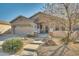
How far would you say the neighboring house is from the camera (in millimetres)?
1460

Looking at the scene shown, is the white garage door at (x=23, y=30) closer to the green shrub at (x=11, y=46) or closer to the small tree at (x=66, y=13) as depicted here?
the green shrub at (x=11, y=46)

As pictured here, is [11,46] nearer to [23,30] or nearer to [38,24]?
[23,30]

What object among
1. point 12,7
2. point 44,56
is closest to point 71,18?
point 44,56

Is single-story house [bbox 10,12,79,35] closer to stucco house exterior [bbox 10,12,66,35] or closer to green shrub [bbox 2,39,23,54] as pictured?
stucco house exterior [bbox 10,12,66,35]

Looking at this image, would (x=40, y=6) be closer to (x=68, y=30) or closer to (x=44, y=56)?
(x=68, y=30)

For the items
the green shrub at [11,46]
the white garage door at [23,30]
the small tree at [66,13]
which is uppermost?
the small tree at [66,13]

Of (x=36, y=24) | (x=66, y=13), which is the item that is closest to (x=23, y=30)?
(x=36, y=24)

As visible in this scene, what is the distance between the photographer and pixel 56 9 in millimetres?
1454

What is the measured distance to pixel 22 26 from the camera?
1468 mm

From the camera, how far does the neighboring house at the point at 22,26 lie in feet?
4.79

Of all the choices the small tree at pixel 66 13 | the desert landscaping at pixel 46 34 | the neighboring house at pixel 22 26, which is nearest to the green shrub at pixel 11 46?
the desert landscaping at pixel 46 34


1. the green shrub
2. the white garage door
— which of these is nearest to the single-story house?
the white garage door

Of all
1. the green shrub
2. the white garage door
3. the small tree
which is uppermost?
the small tree

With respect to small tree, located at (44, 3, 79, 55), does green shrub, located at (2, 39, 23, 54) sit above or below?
below
